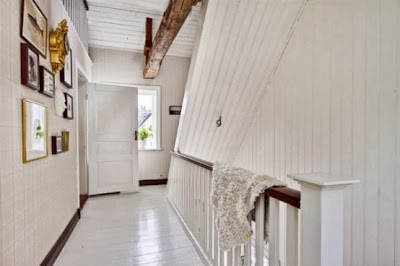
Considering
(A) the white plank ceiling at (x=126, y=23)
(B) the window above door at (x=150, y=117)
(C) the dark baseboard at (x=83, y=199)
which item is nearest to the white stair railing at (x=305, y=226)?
(C) the dark baseboard at (x=83, y=199)

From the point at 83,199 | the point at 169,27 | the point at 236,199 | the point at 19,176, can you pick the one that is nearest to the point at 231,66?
the point at 169,27

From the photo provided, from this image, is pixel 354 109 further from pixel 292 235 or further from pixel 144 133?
pixel 144 133

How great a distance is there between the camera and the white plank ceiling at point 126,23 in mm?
3578

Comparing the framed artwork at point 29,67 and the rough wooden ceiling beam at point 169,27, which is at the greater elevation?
the rough wooden ceiling beam at point 169,27

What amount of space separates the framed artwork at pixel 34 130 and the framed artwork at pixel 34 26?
1.39 feet

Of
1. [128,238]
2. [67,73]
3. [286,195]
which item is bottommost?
[128,238]

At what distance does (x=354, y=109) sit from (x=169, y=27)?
2204 mm

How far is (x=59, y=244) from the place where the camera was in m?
2.06

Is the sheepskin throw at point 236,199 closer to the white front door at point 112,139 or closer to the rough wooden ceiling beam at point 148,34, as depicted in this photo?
the white front door at point 112,139

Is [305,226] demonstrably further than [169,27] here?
No

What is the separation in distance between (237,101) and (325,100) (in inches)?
41.2

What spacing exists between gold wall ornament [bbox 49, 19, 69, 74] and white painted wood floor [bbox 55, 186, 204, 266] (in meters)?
1.70

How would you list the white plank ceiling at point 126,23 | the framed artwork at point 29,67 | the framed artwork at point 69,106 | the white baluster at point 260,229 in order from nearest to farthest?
the white baluster at point 260,229 < the framed artwork at point 29,67 < the framed artwork at point 69,106 < the white plank ceiling at point 126,23

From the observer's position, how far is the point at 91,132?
3.80 metres
